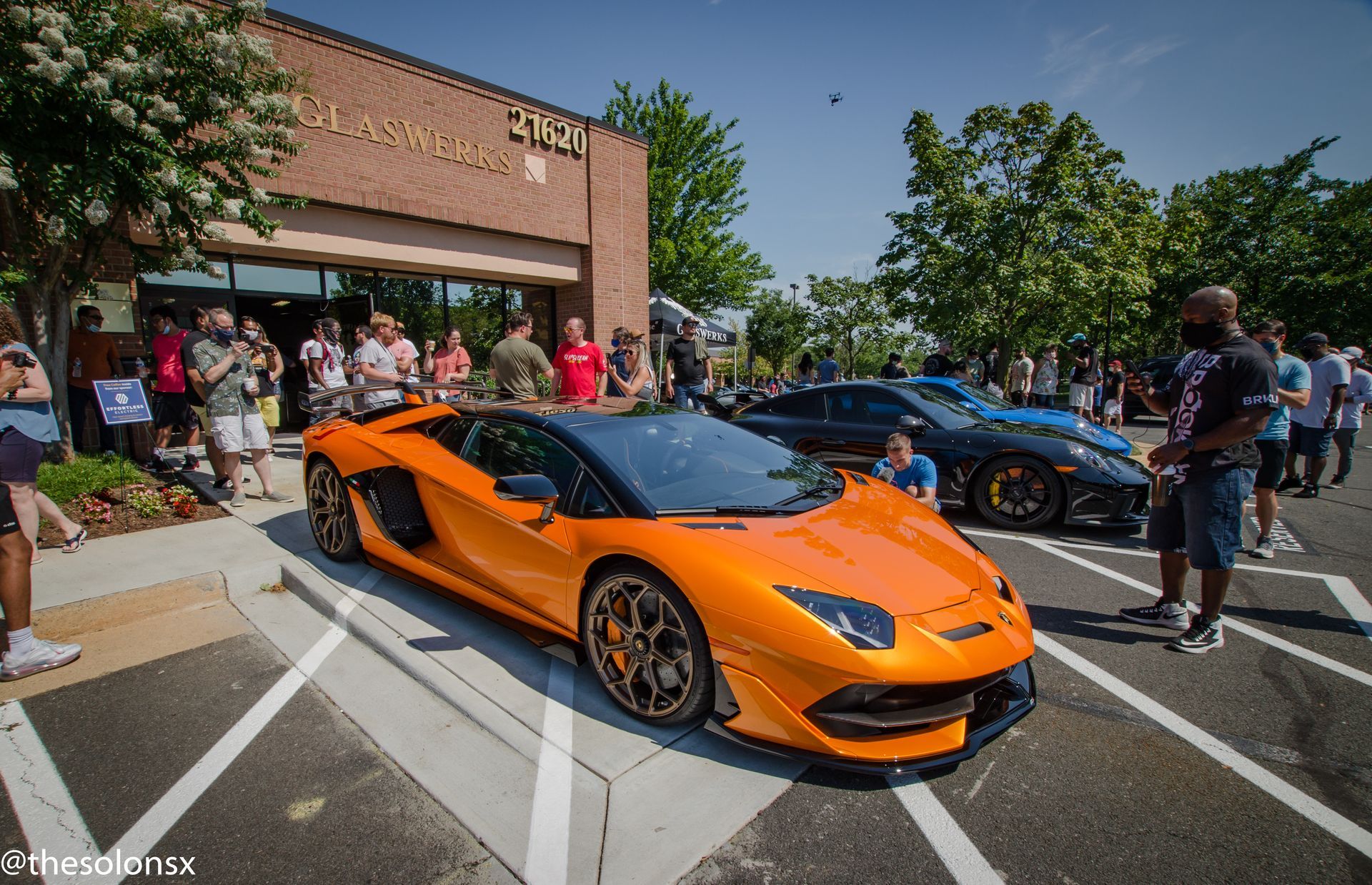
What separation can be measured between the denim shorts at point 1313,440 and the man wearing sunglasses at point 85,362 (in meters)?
12.2

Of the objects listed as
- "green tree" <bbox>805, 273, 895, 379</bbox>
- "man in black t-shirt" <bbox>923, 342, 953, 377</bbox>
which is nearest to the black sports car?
"man in black t-shirt" <bbox>923, 342, 953, 377</bbox>

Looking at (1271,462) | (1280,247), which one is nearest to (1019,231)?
(1271,462)

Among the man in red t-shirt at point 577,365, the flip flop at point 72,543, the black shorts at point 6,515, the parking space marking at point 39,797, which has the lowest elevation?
A: the parking space marking at point 39,797

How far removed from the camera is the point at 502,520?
A: 2.81m

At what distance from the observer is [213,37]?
555 cm

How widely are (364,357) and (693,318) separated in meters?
3.90

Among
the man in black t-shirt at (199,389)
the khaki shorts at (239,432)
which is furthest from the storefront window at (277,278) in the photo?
the khaki shorts at (239,432)

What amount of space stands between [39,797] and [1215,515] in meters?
4.89

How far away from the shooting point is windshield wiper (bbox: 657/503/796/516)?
8.06ft

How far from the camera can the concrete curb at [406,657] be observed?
229 centimetres

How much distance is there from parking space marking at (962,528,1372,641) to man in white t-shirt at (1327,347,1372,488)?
3834mm

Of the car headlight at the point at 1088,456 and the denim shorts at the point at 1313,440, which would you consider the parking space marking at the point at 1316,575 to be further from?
the denim shorts at the point at 1313,440

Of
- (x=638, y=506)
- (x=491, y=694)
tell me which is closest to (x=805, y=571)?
(x=638, y=506)

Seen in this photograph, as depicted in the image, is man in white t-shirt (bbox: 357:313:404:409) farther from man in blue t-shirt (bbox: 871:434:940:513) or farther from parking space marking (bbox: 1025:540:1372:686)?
parking space marking (bbox: 1025:540:1372:686)
